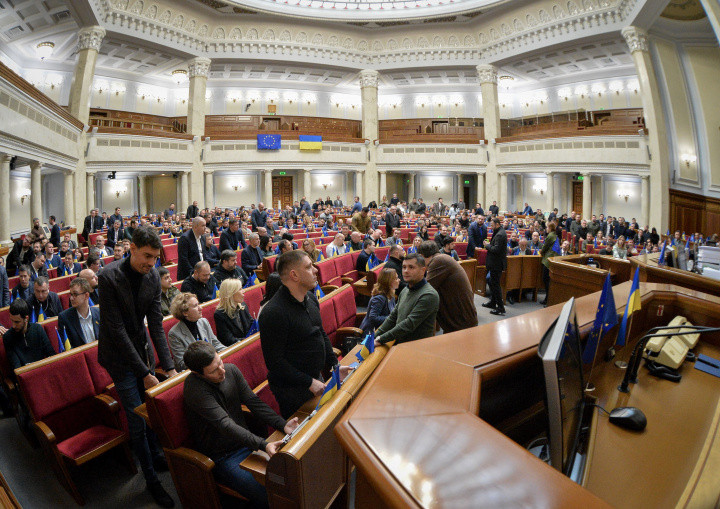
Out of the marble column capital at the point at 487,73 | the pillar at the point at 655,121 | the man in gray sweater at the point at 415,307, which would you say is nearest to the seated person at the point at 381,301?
the man in gray sweater at the point at 415,307

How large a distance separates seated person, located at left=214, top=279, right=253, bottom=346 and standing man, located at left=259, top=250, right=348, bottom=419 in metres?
Result: 1.49

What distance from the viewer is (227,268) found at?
5.29 meters

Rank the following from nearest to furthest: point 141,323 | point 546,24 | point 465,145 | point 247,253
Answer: point 141,323 < point 247,253 < point 546,24 < point 465,145

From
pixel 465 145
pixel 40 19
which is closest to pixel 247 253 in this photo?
pixel 40 19

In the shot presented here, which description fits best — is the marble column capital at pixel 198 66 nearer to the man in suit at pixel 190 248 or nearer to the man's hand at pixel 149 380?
the man in suit at pixel 190 248

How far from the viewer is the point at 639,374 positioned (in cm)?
233

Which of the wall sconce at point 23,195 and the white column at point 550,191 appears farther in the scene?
the white column at point 550,191

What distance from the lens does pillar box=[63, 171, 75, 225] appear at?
1392 centimetres

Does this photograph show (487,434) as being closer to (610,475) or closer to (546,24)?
(610,475)

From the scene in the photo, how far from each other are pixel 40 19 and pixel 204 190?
26.8ft

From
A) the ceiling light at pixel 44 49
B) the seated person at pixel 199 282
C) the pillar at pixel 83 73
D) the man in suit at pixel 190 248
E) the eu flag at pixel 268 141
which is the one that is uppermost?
the ceiling light at pixel 44 49

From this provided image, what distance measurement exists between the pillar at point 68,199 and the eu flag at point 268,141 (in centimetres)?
821

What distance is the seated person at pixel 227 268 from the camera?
17.1 ft

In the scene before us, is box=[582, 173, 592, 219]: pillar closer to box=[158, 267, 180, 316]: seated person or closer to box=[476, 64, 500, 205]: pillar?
box=[476, 64, 500, 205]: pillar
